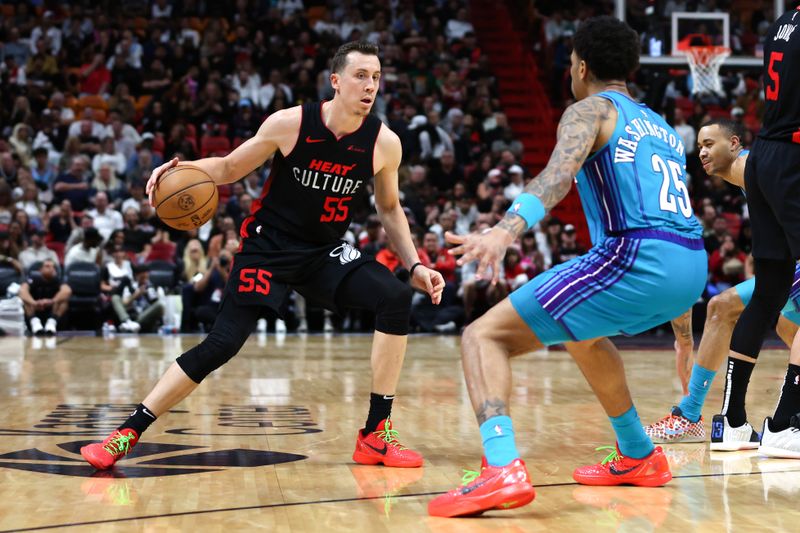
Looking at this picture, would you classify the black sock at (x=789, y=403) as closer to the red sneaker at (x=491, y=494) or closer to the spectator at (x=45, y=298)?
the red sneaker at (x=491, y=494)

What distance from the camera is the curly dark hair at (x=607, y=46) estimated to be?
13.6 ft

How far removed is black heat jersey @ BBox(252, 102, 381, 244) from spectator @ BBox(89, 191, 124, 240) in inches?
427

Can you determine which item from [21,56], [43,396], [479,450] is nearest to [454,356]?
[43,396]

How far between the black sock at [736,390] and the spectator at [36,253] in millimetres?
11078

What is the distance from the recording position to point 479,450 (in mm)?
5344

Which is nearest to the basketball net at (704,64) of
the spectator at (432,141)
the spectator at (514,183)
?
the spectator at (514,183)

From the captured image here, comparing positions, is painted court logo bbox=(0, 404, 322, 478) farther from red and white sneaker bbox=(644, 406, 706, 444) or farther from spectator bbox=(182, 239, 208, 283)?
spectator bbox=(182, 239, 208, 283)

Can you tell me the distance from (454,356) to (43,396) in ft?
15.6

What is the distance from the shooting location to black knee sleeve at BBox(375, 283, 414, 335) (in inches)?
202

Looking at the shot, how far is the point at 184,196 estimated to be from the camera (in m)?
5.10

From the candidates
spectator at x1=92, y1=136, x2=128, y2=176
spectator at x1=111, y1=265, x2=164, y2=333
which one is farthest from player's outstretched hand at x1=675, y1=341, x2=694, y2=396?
spectator at x1=92, y1=136, x2=128, y2=176

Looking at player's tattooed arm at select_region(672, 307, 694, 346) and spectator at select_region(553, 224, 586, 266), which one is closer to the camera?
player's tattooed arm at select_region(672, 307, 694, 346)

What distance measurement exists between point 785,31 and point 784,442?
203cm

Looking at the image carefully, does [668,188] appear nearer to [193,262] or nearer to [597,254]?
[597,254]
